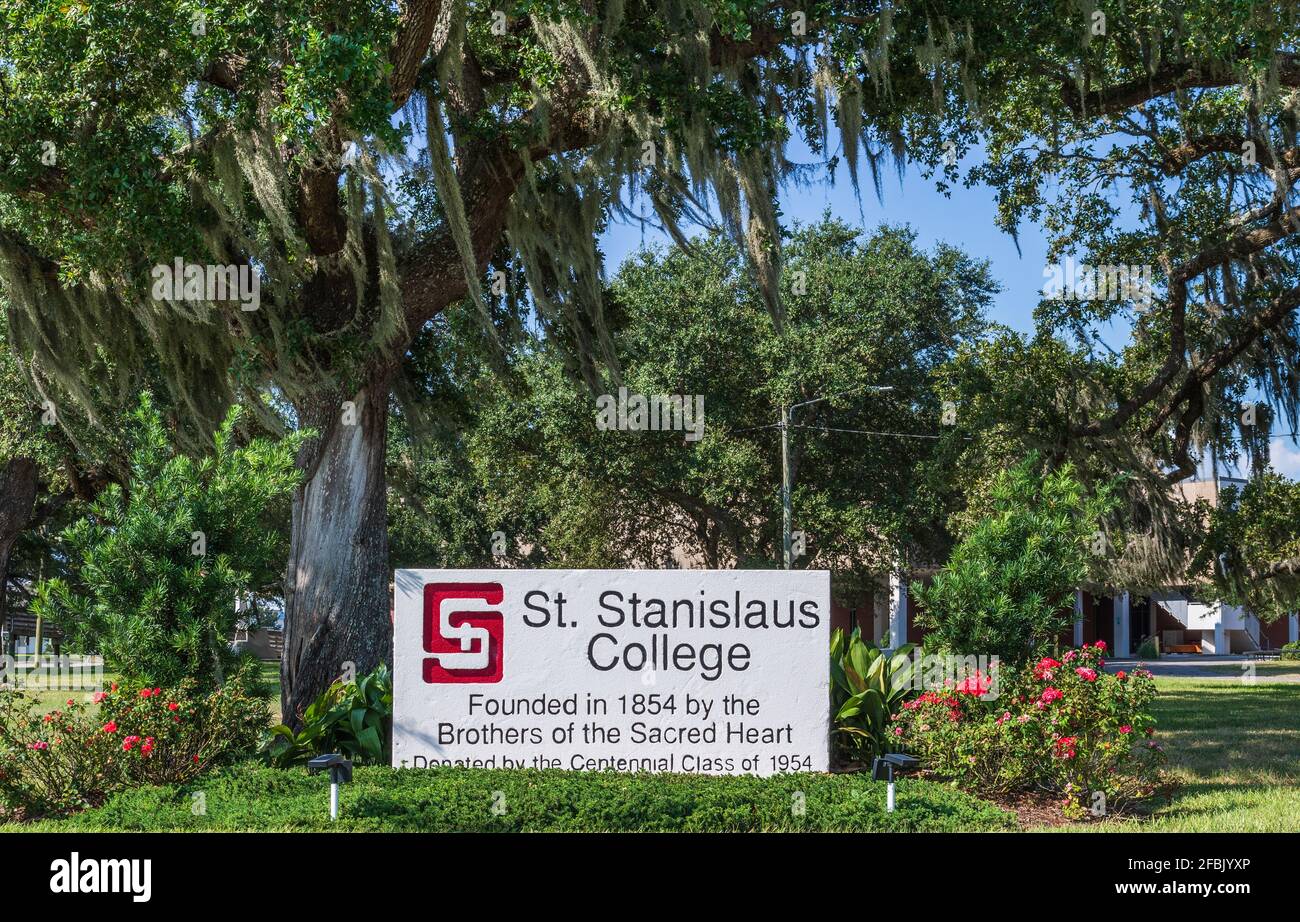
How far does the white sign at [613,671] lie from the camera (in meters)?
8.04

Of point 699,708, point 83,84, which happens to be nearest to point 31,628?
point 83,84

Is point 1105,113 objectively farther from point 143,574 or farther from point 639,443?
point 639,443

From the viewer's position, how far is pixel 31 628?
4684cm

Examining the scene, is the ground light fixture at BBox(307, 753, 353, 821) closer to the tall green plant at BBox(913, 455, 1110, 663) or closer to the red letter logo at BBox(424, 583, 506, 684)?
the red letter logo at BBox(424, 583, 506, 684)

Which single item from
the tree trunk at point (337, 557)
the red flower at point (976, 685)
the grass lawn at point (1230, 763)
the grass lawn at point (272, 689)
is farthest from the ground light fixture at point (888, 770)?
the tree trunk at point (337, 557)

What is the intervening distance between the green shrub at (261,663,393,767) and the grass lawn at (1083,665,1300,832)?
5.10m

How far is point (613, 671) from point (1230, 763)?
19.7ft

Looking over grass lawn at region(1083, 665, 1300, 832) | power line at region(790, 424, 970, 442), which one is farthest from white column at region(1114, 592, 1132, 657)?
grass lawn at region(1083, 665, 1300, 832)

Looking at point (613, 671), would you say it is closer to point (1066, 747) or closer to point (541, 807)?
point (541, 807)

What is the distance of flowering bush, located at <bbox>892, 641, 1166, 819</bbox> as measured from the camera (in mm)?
7602

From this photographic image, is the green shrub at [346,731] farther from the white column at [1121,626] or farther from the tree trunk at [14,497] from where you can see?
the white column at [1121,626]

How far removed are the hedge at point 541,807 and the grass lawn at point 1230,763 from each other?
1375mm

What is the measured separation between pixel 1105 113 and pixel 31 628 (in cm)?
4637

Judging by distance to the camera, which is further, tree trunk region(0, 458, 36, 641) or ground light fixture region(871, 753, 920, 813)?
tree trunk region(0, 458, 36, 641)
